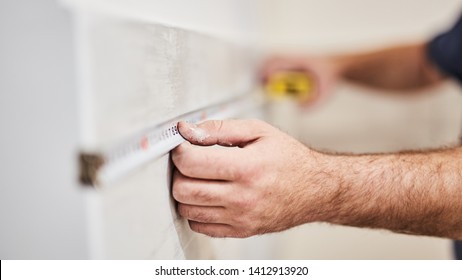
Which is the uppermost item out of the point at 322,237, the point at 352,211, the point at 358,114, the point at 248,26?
the point at 248,26

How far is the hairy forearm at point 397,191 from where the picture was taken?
1.44ft

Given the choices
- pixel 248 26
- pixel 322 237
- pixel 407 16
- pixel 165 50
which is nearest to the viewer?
pixel 165 50

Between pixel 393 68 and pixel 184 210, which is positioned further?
pixel 393 68

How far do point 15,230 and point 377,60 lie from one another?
3.40ft

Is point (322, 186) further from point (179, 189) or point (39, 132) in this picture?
point (39, 132)

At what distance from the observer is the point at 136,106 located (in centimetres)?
33

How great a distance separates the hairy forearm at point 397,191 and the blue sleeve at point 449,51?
23.0 inches

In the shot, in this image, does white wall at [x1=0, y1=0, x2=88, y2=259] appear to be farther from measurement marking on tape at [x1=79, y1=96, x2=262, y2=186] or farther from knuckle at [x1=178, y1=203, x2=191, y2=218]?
knuckle at [x1=178, y1=203, x2=191, y2=218]

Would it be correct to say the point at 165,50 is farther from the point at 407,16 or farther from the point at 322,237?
the point at 407,16

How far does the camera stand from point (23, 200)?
304 mm

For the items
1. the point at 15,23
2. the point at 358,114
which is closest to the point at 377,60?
the point at 358,114

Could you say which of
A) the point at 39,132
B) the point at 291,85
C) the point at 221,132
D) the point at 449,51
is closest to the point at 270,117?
the point at 291,85

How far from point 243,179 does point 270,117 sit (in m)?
0.55

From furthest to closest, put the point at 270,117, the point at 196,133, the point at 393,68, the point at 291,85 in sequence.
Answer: the point at 393,68, the point at 291,85, the point at 270,117, the point at 196,133
